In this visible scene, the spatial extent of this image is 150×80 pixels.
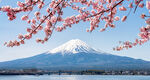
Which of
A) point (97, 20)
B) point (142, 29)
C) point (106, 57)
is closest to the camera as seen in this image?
point (142, 29)

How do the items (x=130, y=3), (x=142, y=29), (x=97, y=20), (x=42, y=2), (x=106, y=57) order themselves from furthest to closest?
1. (x=106, y=57)
2. (x=97, y=20)
3. (x=130, y=3)
4. (x=42, y=2)
5. (x=142, y=29)

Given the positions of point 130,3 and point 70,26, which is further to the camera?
point 70,26

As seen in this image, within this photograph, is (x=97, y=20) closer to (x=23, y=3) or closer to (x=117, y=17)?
(x=117, y=17)

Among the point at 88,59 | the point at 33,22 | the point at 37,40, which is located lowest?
the point at 37,40

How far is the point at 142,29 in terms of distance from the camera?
10.8 ft

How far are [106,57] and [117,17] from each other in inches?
7360

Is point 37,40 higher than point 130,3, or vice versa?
point 130,3

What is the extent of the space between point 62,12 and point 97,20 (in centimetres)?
103

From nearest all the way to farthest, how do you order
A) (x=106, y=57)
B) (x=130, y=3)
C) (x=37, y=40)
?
1. (x=37, y=40)
2. (x=130, y=3)
3. (x=106, y=57)

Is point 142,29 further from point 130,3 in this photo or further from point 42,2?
point 42,2

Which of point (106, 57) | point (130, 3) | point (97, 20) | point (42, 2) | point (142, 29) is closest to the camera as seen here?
point (142, 29)

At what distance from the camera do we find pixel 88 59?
19350cm

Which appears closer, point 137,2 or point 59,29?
point 137,2

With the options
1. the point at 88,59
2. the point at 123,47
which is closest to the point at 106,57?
the point at 88,59
